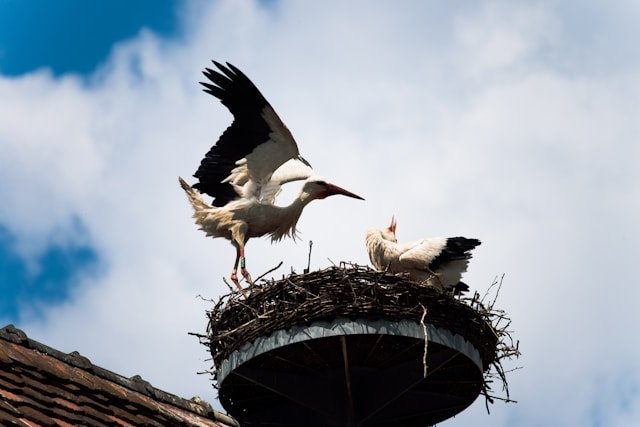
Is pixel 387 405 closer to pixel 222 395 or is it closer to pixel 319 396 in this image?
pixel 319 396

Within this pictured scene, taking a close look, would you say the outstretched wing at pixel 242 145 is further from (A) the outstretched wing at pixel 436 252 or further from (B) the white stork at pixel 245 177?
(A) the outstretched wing at pixel 436 252

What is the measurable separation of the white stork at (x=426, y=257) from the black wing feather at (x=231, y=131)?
4.85ft

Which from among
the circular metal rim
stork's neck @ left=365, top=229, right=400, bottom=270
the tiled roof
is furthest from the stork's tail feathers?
the tiled roof

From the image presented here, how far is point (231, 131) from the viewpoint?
11117 millimetres

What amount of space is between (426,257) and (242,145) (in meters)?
2.06

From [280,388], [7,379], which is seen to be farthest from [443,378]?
[7,379]

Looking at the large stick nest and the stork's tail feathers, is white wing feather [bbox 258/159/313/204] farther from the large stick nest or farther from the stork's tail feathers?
the large stick nest

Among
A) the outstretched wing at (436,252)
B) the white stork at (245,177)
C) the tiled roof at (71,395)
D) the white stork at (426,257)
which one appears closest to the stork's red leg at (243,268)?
the white stork at (245,177)

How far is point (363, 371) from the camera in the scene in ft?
28.3

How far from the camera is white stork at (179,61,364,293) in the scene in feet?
35.7

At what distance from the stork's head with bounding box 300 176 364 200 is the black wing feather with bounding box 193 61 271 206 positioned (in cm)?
67

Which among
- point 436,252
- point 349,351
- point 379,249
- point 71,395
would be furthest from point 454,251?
point 71,395

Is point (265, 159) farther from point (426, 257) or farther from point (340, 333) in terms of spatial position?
point (340, 333)

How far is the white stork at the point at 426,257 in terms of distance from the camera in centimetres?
1113
